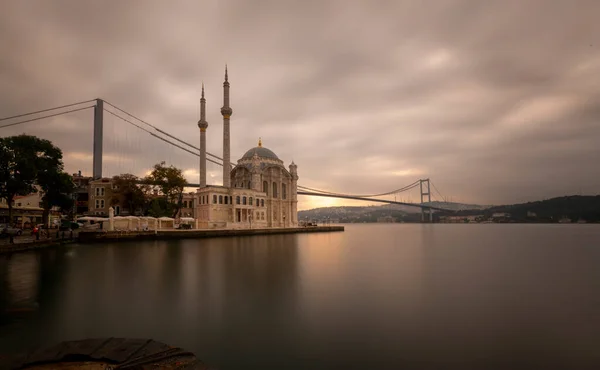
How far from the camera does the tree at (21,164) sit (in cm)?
2884

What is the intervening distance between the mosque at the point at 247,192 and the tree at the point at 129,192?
815 centimetres

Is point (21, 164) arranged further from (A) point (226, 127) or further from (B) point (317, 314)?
(B) point (317, 314)

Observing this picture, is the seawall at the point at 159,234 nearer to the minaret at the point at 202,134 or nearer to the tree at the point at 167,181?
the tree at the point at 167,181

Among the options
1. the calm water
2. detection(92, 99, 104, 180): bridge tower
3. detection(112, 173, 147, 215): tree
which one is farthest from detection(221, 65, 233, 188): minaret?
the calm water

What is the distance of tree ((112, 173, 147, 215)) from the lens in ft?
144

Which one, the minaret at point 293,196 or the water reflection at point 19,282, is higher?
the minaret at point 293,196

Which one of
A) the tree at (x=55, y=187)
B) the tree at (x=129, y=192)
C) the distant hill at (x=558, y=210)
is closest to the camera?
the tree at (x=55, y=187)

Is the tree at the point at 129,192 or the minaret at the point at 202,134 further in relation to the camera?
the minaret at the point at 202,134

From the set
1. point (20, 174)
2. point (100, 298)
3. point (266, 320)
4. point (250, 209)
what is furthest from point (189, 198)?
point (266, 320)

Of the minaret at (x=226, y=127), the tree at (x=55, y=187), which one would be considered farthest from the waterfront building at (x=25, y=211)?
the minaret at (x=226, y=127)

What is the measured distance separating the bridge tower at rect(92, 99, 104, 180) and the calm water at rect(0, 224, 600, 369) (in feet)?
139

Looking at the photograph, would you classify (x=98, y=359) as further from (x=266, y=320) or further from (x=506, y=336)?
(x=506, y=336)

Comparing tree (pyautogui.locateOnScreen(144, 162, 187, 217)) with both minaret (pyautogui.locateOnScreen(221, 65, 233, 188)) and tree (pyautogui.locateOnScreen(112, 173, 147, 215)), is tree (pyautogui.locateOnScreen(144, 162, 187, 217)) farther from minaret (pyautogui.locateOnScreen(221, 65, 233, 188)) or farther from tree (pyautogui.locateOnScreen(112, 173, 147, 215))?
minaret (pyautogui.locateOnScreen(221, 65, 233, 188))

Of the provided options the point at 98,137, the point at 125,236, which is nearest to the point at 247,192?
the point at 125,236
